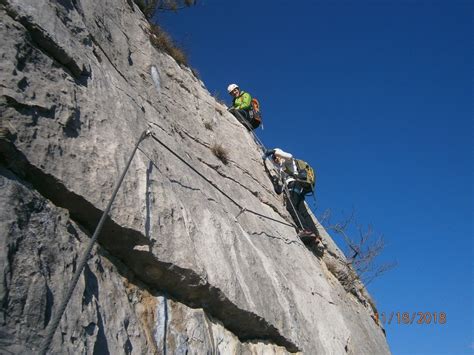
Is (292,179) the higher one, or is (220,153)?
(292,179)

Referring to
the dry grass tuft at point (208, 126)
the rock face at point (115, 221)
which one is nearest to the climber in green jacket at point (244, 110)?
the dry grass tuft at point (208, 126)

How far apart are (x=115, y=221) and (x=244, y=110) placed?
8.25 metres

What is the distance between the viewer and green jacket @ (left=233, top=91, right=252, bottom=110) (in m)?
12.0

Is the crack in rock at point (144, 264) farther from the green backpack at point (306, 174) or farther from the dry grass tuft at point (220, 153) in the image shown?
the green backpack at point (306, 174)

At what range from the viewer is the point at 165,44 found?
9.06 meters

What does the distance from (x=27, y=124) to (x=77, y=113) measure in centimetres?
66

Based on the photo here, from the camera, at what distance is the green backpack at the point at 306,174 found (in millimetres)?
10875

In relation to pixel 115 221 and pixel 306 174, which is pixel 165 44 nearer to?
pixel 306 174

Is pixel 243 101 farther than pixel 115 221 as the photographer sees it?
Yes

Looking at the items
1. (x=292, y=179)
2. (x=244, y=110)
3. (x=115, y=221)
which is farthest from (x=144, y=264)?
(x=244, y=110)

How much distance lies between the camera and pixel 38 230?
3.39m

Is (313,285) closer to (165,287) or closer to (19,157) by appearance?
(165,287)

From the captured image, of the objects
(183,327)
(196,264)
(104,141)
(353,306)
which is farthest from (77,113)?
(353,306)

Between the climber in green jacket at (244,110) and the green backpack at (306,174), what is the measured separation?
1.62 metres
